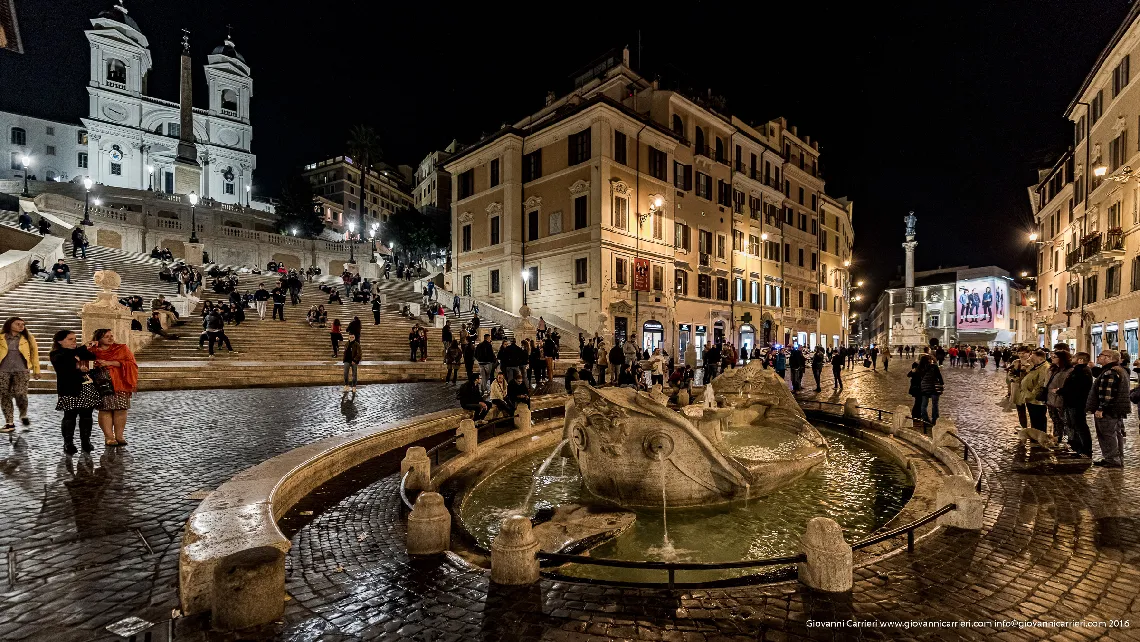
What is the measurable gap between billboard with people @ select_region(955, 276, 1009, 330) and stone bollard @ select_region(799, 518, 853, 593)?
276 ft

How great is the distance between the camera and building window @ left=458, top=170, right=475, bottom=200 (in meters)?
35.8

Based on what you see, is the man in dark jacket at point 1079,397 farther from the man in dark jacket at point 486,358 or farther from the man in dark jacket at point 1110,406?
the man in dark jacket at point 486,358

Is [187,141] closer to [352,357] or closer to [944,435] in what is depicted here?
[352,357]

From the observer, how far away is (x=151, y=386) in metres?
13.2

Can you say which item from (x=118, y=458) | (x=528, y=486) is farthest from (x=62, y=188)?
(x=528, y=486)

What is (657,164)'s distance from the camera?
32156 millimetres

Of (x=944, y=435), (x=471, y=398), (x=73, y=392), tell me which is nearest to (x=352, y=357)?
(x=471, y=398)

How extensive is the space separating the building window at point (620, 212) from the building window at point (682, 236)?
4.45 meters

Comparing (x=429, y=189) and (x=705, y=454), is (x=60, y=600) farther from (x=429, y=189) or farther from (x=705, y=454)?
(x=429, y=189)

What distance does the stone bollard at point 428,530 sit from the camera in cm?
418

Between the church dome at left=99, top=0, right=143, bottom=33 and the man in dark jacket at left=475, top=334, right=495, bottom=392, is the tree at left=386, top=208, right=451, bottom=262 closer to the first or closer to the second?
the church dome at left=99, top=0, right=143, bottom=33

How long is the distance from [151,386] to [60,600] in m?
12.5

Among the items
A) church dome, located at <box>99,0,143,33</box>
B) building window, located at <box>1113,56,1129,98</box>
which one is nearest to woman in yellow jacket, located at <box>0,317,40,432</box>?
building window, located at <box>1113,56,1129,98</box>

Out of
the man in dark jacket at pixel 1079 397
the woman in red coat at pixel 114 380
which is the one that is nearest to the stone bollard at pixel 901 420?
the man in dark jacket at pixel 1079 397
